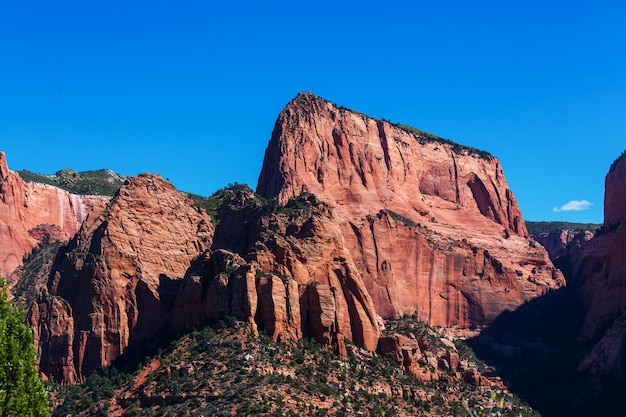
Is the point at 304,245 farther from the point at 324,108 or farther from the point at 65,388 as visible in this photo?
the point at 324,108

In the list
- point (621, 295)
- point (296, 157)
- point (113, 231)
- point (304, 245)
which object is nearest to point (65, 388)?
point (113, 231)

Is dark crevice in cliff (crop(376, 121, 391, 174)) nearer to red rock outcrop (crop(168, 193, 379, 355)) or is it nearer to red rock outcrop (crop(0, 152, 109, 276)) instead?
red rock outcrop (crop(168, 193, 379, 355))

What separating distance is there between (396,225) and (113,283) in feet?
172

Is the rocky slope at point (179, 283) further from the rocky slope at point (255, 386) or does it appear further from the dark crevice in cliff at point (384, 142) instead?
the dark crevice in cliff at point (384, 142)

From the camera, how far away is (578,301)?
190375mm

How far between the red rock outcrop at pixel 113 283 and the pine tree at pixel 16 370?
82.7 m

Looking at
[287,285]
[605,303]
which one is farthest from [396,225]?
[287,285]

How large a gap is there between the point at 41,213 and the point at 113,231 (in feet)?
210

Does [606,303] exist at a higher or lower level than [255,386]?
higher

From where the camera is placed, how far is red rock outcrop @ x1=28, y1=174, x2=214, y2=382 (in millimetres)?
133500

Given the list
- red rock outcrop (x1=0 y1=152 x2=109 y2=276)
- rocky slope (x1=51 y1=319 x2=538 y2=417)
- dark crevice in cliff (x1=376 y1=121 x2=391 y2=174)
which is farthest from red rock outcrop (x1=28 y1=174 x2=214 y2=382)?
dark crevice in cliff (x1=376 y1=121 x2=391 y2=174)

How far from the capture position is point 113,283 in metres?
137

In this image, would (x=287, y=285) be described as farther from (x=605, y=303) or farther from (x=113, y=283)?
(x=605, y=303)

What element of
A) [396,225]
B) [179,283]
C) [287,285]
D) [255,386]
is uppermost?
[396,225]
